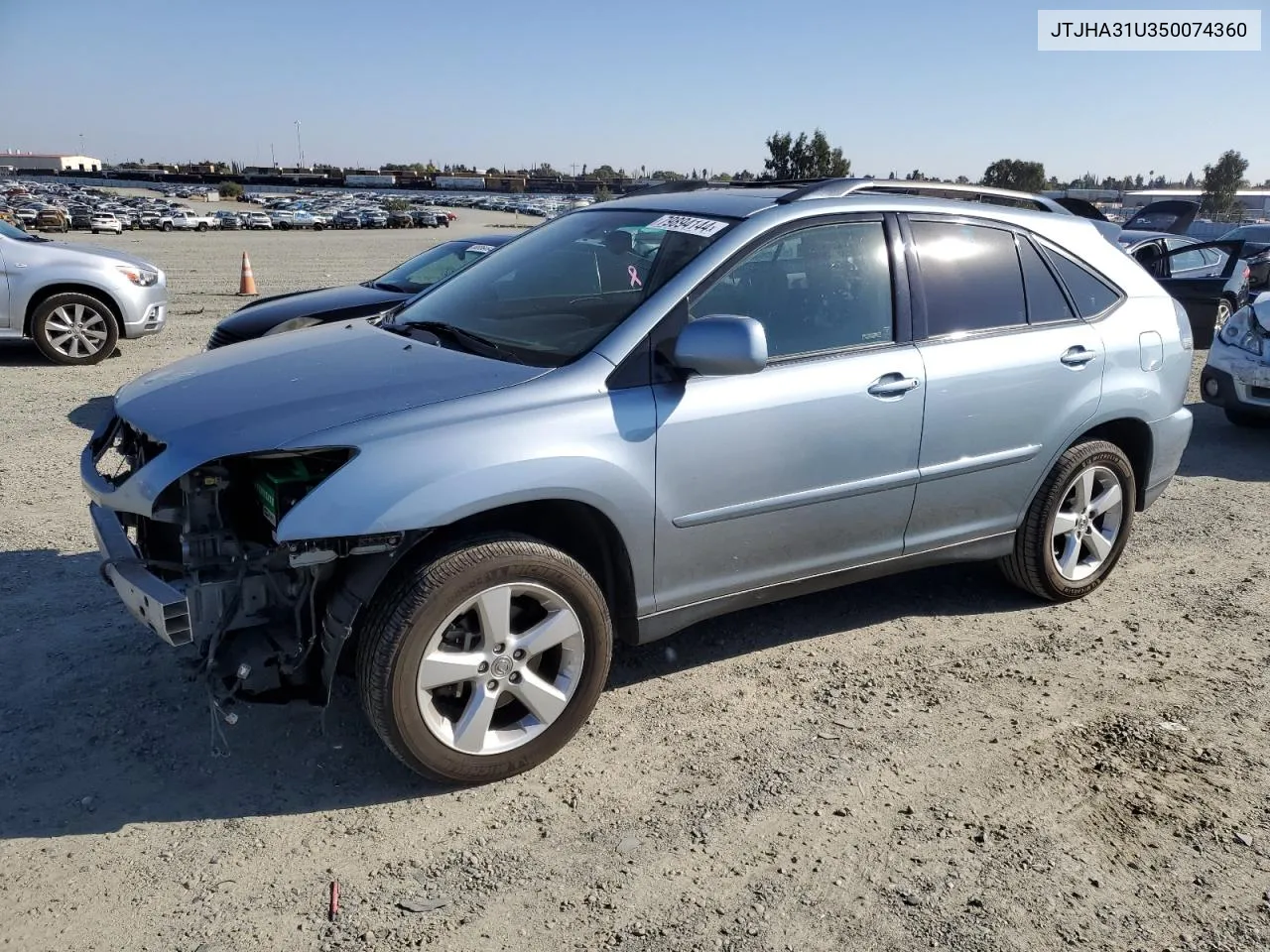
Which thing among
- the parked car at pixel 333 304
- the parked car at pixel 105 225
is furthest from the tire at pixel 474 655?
the parked car at pixel 105 225

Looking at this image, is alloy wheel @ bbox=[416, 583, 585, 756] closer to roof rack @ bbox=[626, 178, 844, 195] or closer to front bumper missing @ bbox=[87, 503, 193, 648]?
front bumper missing @ bbox=[87, 503, 193, 648]

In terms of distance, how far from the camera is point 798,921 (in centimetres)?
267

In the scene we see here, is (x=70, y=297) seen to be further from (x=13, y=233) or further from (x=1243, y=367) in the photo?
(x=1243, y=367)

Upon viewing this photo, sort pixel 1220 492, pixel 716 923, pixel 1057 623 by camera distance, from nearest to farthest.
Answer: pixel 716 923 → pixel 1057 623 → pixel 1220 492

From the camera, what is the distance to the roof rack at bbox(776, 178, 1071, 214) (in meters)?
4.04

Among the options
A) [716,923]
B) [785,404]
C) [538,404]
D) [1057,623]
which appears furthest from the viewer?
[1057,623]

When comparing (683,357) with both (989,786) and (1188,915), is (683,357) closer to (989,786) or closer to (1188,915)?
(989,786)

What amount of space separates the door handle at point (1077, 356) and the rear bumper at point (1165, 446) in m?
0.63

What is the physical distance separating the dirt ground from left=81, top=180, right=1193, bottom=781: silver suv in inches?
13.8

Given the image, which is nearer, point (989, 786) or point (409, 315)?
point (989, 786)

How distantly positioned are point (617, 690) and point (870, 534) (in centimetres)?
117

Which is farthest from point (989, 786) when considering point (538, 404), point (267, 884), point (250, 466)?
point (250, 466)

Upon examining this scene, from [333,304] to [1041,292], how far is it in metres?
5.23

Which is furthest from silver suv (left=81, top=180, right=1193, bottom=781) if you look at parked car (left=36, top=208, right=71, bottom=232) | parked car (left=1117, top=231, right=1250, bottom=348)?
parked car (left=36, top=208, right=71, bottom=232)
